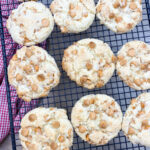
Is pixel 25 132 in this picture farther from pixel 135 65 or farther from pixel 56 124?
pixel 135 65

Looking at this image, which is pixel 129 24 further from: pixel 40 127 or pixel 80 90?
pixel 40 127

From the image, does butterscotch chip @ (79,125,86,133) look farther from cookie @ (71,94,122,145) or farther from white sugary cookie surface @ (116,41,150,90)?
white sugary cookie surface @ (116,41,150,90)

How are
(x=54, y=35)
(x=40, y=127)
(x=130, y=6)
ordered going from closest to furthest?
(x=40, y=127), (x=130, y=6), (x=54, y=35)

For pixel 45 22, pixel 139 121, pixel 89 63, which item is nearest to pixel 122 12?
pixel 89 63

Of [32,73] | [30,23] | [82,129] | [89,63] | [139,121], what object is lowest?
[82,129]

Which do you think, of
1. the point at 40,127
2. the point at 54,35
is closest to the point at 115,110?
the point at 40,127

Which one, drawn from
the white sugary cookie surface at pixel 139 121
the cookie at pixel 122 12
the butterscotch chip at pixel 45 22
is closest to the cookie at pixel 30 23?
the butterscotch chip at pixel 45 22

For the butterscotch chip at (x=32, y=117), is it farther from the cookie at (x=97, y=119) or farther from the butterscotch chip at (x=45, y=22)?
the butterscotch chip at (x=45, y=22)
